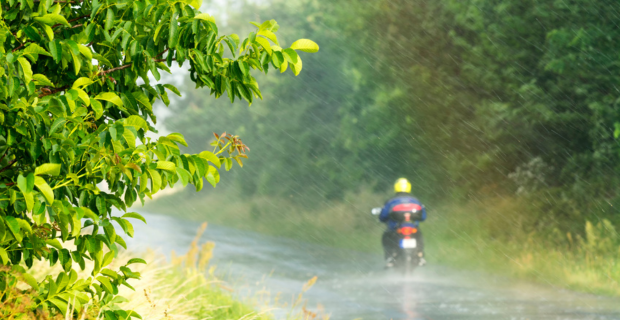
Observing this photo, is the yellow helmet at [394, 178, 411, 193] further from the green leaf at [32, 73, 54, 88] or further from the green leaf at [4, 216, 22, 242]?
the green leaf at [4, 216, 22, 242]

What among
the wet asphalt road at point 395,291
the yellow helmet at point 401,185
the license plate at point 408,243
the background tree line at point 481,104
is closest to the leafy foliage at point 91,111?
the wet asphalt road at point 395,291

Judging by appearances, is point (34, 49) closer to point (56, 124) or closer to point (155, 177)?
point (56, 124)

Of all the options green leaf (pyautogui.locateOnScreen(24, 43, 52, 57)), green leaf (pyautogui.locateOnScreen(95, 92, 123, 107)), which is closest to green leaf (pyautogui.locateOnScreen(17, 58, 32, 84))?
green leaf (pyautogui.locateOnScreen(24, 43, 52, 57))

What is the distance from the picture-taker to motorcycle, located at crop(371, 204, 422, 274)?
41.3 ft

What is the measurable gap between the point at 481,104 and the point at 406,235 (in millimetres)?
6305

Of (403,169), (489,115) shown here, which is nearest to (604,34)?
(489,115)

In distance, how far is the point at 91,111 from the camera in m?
3.63

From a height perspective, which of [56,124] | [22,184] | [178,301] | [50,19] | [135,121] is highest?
[178,301]

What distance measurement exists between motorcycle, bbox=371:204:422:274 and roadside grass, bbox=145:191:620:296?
7.40ft

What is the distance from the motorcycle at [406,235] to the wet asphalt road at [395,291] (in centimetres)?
31

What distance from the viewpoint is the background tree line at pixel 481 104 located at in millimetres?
13930

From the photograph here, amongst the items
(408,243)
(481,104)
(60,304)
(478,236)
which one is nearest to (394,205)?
(408,243)

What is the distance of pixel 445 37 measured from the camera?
1873cm

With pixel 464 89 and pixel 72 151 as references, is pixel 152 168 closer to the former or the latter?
pixel 72 151
